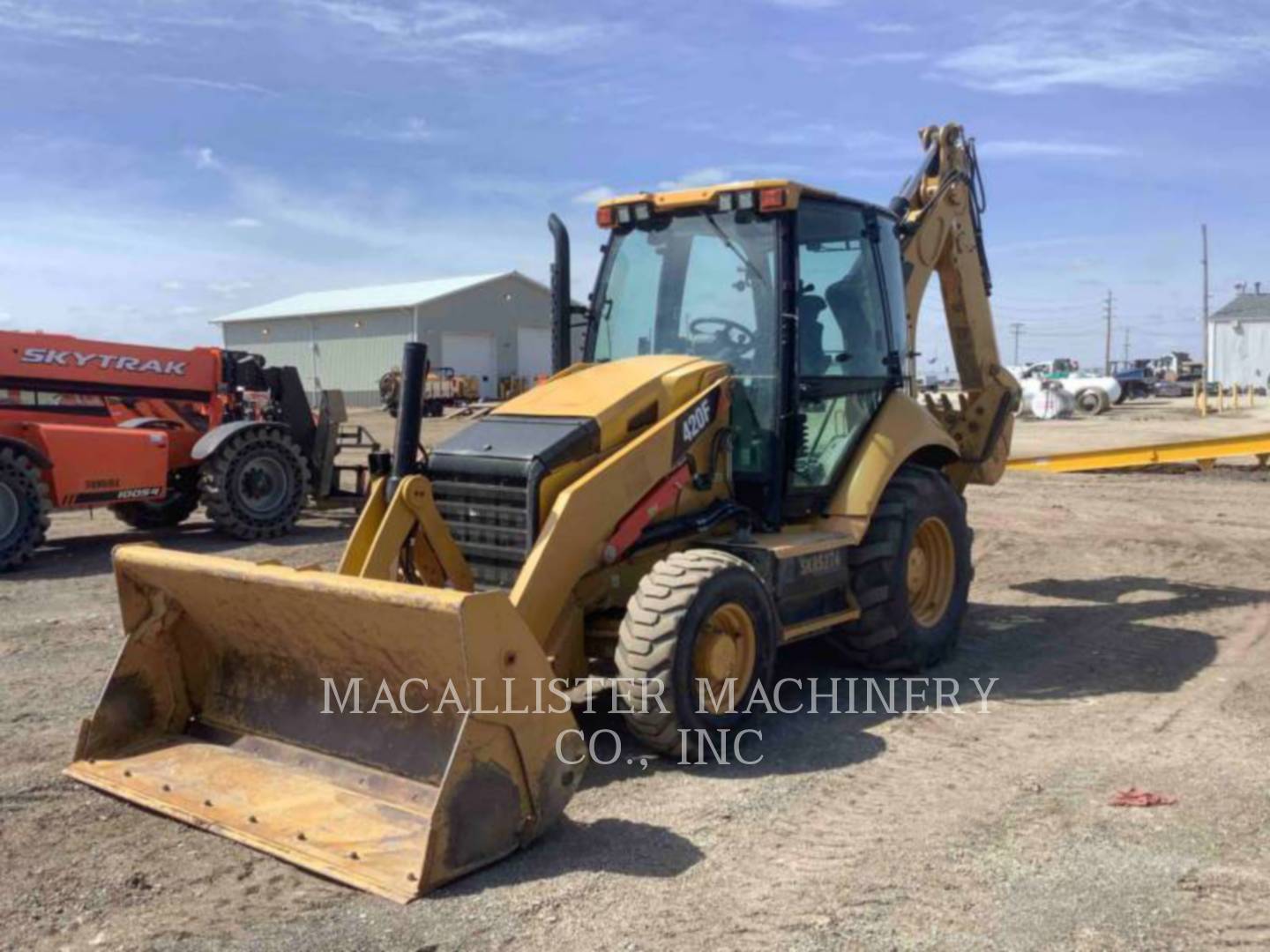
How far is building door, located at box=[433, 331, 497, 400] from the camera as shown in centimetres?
4841

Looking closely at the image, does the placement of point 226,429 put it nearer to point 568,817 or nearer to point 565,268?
point 565,268

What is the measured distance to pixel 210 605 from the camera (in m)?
5.15

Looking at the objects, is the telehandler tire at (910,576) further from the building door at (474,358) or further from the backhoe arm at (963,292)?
the building door at (474,358)

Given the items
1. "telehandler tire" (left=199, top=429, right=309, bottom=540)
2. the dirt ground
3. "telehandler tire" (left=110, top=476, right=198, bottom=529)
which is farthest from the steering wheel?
"telehandler tire" (left=110, top=476, right=198, bottom=529)

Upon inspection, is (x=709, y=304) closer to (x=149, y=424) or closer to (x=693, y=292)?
(x=693, y=292)

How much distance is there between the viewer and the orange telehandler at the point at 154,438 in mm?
11195

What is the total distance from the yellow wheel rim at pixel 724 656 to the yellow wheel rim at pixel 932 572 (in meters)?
1.81

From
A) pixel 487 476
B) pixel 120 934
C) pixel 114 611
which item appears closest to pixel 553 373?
pixel 487 476

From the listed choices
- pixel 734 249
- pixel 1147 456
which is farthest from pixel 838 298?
pixel 1147 456

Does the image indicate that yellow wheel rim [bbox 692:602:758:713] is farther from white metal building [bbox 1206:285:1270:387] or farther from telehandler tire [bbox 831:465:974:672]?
white metal building [bbox 1206:285:1270:387]

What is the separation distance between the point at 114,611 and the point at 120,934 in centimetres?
564

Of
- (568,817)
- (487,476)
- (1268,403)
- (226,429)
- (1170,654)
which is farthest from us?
(1268,403)

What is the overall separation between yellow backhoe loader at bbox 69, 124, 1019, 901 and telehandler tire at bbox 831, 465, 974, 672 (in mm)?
17

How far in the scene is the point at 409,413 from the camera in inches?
215
